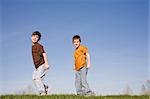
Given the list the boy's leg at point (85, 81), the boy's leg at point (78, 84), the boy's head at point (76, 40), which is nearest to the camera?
the boy's leg at point (85, 81)

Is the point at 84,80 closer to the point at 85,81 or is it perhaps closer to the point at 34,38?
the point at 85,81

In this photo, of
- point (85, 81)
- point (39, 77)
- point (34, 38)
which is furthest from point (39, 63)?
point (85, 81)

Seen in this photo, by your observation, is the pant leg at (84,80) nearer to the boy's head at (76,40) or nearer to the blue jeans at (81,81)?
the blue jeans at (81,81)

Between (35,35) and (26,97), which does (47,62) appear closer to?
(35,35)

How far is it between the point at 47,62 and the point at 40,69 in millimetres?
249

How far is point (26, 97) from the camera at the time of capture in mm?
7605

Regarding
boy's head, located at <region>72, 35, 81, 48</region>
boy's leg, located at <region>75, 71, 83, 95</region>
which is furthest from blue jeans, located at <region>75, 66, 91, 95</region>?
boy's head, located at <region>72, 35, 81, 48</region>

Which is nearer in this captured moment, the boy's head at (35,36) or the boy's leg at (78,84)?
the boy's leg at (78,84)

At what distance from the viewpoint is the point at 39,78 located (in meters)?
8.73

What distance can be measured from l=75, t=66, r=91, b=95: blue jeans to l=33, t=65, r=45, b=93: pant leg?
0.93m

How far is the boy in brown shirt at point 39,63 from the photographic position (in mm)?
8641

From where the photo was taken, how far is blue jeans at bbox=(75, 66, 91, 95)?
8.88 m

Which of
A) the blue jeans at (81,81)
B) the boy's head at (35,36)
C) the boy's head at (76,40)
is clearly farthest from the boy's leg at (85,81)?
the boy's head at (35,36)

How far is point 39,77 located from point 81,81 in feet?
3.59
